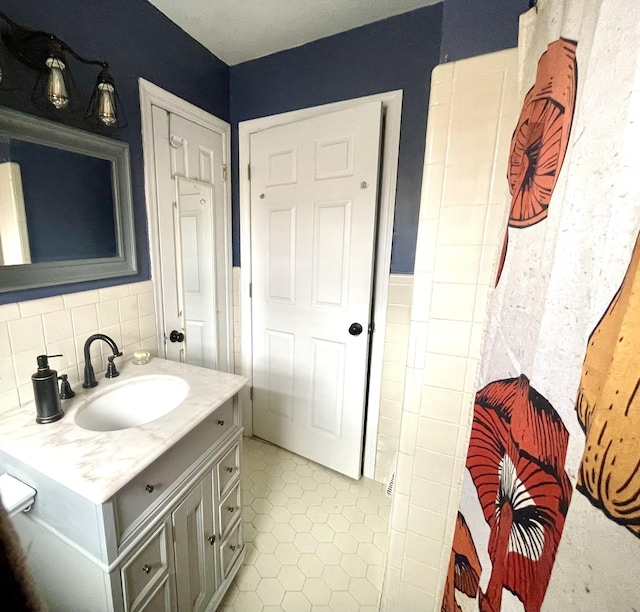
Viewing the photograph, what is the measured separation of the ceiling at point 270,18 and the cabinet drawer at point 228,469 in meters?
1.81

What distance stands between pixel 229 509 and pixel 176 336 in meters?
0.82

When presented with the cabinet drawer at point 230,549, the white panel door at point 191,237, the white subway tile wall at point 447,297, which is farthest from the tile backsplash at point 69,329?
the white subway tile wall at point 447,297

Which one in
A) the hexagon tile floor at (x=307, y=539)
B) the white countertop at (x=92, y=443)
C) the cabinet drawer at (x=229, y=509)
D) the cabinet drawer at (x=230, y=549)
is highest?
the white countertop at (x=92, y=443)

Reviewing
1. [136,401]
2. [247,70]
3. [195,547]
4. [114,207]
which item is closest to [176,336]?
[136,401]

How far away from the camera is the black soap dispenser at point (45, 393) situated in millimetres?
807

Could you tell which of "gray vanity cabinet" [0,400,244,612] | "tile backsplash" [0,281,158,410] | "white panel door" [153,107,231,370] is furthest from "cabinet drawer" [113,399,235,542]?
"white panel door" [153,107,231,370]

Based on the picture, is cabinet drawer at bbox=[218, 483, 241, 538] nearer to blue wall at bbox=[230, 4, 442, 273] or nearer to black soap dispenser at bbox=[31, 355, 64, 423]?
black soap dispenser at bbox=[31, 355, 64, 423]

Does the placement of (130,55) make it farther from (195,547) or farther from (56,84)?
(195,547)

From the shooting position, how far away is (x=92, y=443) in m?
0.75

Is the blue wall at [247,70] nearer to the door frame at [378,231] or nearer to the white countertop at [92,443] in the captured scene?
the door frame at [378,231]

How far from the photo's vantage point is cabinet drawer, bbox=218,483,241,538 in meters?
1.07

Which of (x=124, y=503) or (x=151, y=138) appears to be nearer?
(x=124, y=503)

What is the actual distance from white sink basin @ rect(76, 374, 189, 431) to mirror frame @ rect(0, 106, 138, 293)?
1.37 ft

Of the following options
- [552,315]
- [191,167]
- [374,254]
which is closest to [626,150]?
[552,315]
